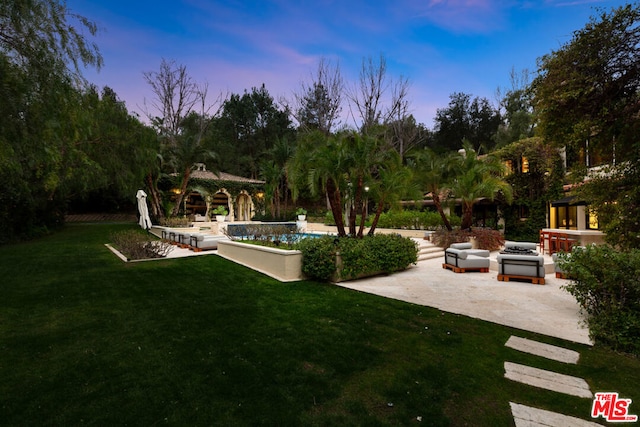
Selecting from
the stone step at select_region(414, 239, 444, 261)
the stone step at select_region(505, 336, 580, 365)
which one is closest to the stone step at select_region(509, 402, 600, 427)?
the stone step at select_region(505, 336, 580, 365)

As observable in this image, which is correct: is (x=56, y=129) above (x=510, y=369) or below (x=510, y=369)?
above

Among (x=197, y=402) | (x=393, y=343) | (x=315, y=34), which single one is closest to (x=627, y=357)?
(x=393, y=343)

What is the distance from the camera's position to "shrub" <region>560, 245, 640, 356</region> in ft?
13.2

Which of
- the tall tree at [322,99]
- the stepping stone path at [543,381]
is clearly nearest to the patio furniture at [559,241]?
the stepping stone path at [543,381]

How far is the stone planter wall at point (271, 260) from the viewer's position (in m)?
7.78

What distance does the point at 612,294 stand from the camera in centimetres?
421

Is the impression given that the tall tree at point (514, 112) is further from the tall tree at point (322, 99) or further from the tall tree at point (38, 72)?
the tall tree at point (38, 72)

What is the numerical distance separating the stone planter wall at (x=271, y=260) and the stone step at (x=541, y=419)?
5548 millimetres

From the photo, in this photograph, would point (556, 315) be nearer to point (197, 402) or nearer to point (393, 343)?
point (393, 343)

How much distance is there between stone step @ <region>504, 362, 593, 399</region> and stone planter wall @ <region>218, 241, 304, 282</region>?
510 cm

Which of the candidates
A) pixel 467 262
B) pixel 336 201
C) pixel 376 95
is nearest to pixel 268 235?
pixel 336 201

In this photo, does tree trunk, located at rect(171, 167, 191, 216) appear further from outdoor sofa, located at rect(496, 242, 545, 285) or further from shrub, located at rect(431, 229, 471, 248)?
outdoor sofa, located at rect(496, 242, 545, 285)

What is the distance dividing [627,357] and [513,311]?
1.73m

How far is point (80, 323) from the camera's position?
4.61 meters
